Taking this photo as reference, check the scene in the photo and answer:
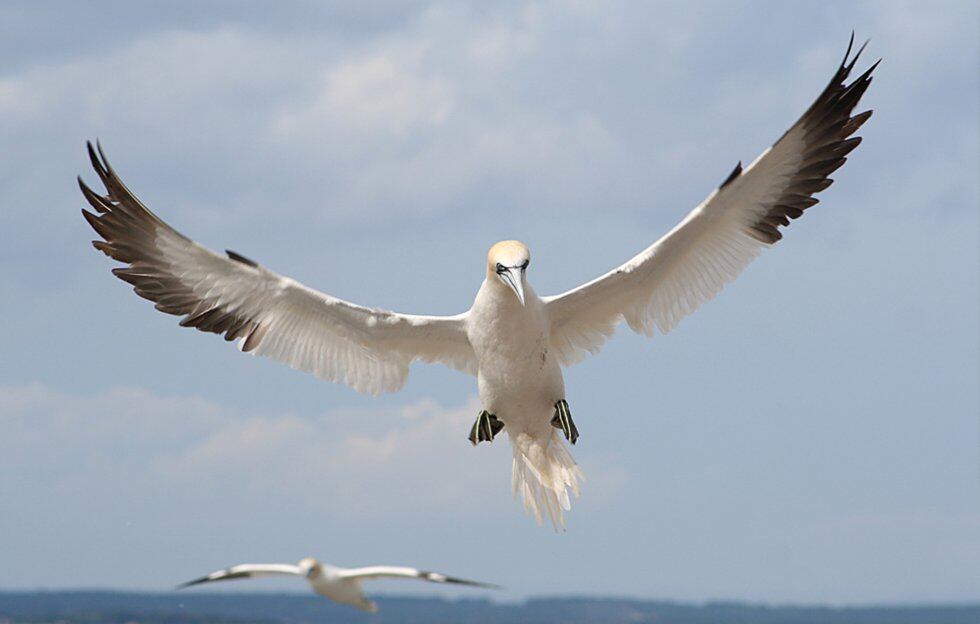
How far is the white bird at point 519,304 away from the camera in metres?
13.1

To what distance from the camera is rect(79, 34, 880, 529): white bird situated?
42.9 feet

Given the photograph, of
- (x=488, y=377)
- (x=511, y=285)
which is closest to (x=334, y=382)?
(x=488, y=377)

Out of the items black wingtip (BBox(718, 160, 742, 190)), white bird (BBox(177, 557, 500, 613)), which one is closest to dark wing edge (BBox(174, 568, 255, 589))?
white bird (BBox(177, 557, 500, 613))

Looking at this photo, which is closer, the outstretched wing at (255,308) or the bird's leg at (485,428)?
the bird's leg at (485,428)

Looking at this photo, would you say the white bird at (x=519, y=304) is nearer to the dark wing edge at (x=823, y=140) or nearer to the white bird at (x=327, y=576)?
the dark wing edge at (x=823, y=140)

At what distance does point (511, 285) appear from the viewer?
40.1ft

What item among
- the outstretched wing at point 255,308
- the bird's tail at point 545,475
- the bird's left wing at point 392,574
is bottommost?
the bird's left wing at point 392,574

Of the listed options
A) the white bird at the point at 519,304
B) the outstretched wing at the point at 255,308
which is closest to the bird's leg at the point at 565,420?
the white bird at the point at 519,304

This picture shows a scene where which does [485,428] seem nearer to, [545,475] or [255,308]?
[545,475]

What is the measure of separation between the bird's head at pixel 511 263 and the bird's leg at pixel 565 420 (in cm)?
131

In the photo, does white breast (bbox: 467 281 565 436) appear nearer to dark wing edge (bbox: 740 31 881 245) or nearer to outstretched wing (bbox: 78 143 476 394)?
outstretched wing (bbox: 78 143 476 394)

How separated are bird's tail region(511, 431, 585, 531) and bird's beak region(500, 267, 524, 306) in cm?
182

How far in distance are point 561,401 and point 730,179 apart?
2.53m

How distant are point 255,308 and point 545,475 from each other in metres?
3.19
